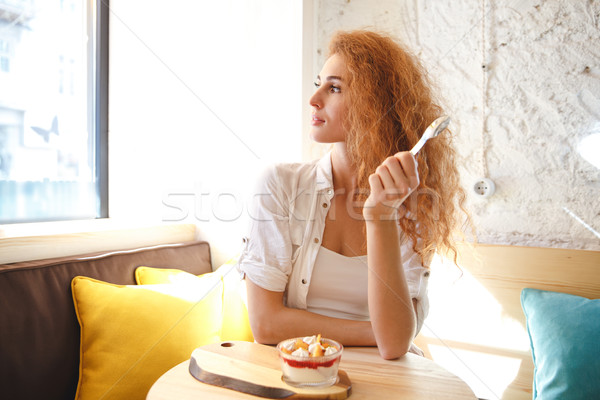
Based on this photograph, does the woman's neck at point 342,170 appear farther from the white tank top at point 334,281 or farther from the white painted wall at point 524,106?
the white painted wall at point 524,106

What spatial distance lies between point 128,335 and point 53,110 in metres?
1.01

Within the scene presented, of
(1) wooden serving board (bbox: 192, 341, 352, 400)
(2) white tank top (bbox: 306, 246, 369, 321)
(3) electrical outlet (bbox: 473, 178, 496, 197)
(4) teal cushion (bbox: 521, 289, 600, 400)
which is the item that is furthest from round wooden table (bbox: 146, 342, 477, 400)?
(3) electrical outlet (bbox: 473, 178, 496, 197)

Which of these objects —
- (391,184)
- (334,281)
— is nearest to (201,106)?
(334,281)

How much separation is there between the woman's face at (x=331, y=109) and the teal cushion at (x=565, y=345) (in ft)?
2.58

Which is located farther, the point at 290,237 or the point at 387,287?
the point at 290,237

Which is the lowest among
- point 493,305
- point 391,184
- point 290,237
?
point 493,305

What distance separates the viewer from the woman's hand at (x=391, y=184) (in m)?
0.81

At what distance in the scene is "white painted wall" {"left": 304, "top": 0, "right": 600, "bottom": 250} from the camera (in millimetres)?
1367

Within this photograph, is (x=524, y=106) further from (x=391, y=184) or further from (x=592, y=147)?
(x=391, y=184)

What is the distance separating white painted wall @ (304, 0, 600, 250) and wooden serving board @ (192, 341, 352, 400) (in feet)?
3.27

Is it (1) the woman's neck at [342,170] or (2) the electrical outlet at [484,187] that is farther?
(2) the electrical outlet at [484,187]

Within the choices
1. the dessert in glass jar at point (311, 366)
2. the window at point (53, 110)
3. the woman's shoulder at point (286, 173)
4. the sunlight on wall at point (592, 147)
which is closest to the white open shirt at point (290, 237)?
the woman's shoulder at point (286, 173)

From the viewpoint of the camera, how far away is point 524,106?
4.75ft

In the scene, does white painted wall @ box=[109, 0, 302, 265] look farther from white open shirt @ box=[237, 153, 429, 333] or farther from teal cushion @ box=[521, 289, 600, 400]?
teal cushion @ box=[521, 289, 600, 400]
